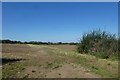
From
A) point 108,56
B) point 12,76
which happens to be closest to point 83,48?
point 108,56

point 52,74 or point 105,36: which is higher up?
point 105,36

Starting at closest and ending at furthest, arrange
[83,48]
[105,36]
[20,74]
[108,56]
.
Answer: [20,74]
[108,56]
[105,36]
[83,48]

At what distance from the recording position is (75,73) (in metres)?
12.9

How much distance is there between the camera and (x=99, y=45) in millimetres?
27359

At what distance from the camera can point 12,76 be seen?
11820 millimetres

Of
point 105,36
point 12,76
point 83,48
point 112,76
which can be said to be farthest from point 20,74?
point 83,48

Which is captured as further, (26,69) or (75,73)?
(26,69)

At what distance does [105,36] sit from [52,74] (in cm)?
1629

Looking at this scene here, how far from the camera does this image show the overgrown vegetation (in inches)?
952

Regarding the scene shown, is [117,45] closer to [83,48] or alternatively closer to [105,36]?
[105,36]

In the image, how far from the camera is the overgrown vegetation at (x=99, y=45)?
79.3 ft

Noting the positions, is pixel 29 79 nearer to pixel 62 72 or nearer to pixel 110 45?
pixel 62 72

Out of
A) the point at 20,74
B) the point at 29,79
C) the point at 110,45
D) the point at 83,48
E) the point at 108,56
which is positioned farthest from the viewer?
the point at 83,48

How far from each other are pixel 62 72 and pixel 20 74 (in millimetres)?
1810
